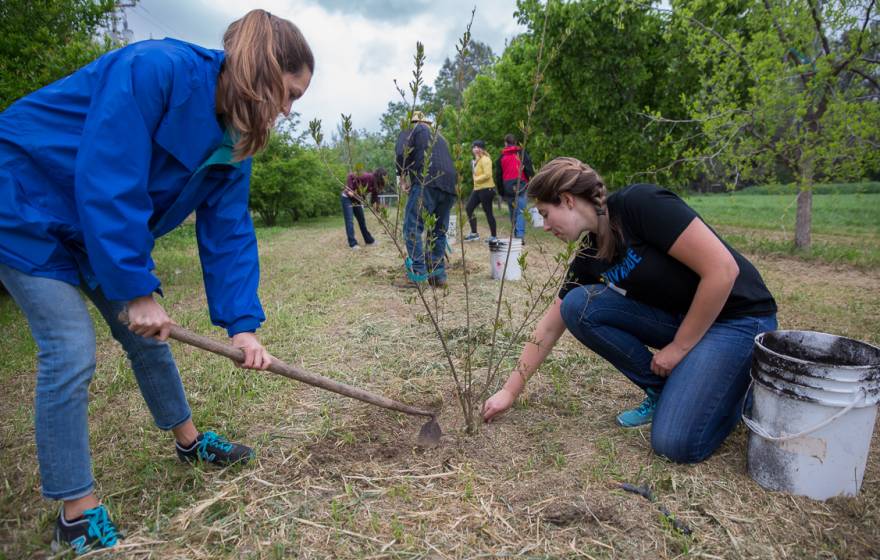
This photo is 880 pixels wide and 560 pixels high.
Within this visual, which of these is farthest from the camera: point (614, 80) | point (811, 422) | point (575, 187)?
point (614, 80)

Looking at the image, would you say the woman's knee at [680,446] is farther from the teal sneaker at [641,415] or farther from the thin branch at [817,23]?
the thin branch at [817,23]

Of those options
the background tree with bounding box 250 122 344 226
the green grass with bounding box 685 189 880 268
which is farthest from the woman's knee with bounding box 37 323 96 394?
the background tree with bounding box 250 122 344 226

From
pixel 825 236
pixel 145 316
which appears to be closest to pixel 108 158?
pixel 145 316

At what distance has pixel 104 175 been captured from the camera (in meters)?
1.59

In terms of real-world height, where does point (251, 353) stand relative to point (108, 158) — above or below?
below

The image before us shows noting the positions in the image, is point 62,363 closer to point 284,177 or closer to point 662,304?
point 662,304

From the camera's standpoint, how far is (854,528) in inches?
78.8

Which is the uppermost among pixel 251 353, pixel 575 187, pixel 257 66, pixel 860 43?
pixel 860 43

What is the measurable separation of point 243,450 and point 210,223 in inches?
40.7

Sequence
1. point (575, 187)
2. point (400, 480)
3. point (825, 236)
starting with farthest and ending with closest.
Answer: point (825, 236), point (575, 187), point (400, 480)

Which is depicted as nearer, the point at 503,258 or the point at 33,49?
→ the point at 33,49

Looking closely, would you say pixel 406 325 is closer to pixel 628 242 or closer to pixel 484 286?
pixel 484 286

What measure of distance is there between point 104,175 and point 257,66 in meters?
0.57

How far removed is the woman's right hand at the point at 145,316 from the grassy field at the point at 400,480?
0.76 metres
